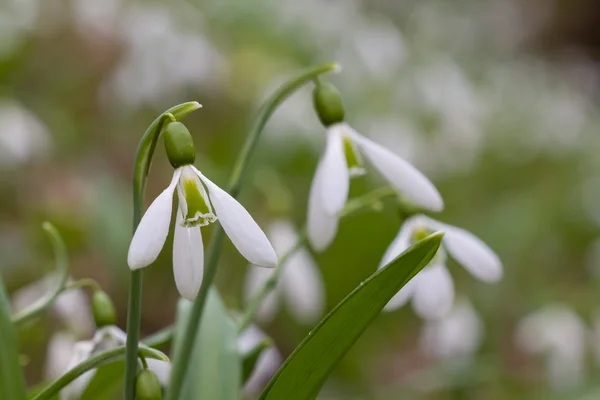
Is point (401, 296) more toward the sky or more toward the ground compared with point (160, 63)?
more toward the sky

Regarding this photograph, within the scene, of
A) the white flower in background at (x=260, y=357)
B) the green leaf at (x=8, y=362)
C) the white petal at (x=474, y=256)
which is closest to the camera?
the green leaf at (x=8, y=362)

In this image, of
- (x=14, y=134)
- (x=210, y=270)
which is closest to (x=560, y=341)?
(x=210, y=270)

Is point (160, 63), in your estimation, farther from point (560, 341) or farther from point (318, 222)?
point (318, 222)

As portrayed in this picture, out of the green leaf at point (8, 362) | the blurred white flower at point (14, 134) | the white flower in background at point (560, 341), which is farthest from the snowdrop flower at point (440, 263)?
the blurred white flower at point (14, 134)

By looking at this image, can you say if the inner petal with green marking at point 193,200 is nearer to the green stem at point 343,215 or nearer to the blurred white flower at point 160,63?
the green stem at point 343,215

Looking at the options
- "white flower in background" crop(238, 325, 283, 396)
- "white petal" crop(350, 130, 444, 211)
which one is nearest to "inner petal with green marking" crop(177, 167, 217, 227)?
"white petal" crop(350, 130, 444, 211)

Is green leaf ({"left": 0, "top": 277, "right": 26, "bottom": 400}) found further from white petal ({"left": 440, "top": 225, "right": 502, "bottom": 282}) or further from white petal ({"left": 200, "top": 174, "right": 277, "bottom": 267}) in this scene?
white petal ({"left": 440, "top": 225, "right": 502, "bottom": 282})

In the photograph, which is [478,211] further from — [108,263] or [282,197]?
[282,197]
